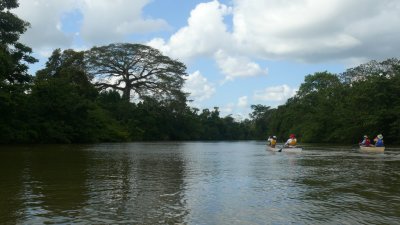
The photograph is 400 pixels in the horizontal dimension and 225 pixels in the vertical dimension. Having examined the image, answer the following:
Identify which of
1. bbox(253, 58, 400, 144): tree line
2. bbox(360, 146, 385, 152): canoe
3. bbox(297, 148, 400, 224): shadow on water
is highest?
bbox(253, 58, 400, 144): tree line

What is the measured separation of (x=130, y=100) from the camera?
80750mm

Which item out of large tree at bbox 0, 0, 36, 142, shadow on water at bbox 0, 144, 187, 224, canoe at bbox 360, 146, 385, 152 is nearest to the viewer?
shadow on water at bbox 0, 144, 187, 224

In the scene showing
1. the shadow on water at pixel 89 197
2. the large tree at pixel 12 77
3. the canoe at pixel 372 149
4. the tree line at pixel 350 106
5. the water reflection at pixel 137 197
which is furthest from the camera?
the tree line at pixel 350 106

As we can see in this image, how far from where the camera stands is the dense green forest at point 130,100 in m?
46.1

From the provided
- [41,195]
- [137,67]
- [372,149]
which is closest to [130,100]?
[137,67]

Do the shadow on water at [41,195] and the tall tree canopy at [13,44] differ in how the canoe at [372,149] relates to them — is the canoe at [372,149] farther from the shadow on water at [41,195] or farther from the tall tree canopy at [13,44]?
the tall tree canopy at [13,44]

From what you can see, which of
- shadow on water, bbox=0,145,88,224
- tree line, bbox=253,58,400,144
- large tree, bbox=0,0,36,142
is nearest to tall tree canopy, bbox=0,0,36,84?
large tree, bbox=0,0,36,142

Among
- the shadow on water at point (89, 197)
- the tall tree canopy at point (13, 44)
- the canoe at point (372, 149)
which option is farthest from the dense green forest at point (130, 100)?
the shadow on water at point (89, 197)

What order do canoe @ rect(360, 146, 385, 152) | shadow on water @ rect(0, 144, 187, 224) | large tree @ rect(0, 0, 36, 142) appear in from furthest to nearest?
large tree @ rect(0, 0, 36, 142)
canoe @ rect(360, 146, 385, 152)
shadow on water @ rect(0, 144, 187, 224)

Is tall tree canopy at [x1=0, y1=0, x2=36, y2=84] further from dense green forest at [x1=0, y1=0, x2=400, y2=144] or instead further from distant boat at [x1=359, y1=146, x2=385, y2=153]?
distant boat at [x1=359, y1=146, x2=385, y2=153]

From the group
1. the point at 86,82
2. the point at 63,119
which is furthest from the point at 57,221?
the point at 86,82

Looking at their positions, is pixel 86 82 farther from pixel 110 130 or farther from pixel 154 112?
pixel 154 112

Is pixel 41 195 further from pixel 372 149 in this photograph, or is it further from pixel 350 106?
pixel 350 106

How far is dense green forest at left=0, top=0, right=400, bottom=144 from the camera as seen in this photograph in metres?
46.1
